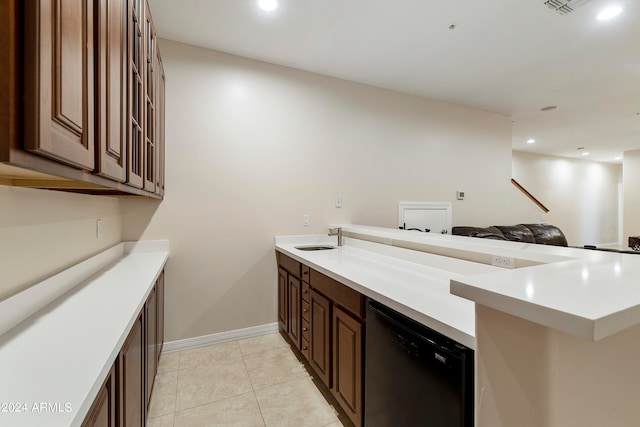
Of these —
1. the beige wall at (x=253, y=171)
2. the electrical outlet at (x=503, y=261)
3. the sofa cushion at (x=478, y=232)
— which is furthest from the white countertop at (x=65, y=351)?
the sofa cushion at (x=478, y=232)

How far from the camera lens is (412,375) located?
114 centimetres

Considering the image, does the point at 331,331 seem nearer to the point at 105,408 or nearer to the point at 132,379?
the point at 132,379

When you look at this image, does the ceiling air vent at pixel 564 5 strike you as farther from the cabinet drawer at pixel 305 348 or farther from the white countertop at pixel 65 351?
the white countertop at pixel 65 351

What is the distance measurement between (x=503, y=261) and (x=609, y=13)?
93.9 inches

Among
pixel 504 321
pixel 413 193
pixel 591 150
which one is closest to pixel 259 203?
pixel 413 193

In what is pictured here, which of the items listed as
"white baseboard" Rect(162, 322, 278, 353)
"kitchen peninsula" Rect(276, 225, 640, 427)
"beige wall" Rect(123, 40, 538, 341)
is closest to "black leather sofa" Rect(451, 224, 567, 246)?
"beige wall" Rect(123, 40, 538, 341)

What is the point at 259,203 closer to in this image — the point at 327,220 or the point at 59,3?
the point at 327,220

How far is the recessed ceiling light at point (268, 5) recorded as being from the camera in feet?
7.03

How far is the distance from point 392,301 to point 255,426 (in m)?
1.22

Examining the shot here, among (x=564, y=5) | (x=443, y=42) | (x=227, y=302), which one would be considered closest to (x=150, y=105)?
(x=227, y=302)

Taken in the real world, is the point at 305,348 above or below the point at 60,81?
below

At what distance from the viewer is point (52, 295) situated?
1.29 metres

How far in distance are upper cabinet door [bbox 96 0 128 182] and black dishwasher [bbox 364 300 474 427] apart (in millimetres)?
1281

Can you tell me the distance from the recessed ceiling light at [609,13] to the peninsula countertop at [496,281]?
2.14 meters
